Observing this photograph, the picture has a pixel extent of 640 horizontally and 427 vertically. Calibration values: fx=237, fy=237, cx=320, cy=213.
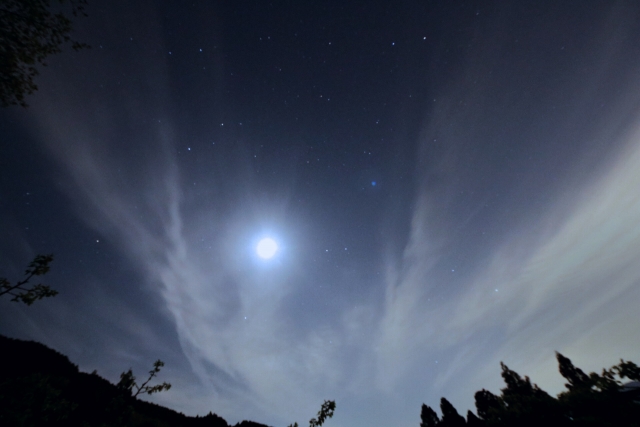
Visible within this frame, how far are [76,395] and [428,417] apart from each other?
47.6 meters

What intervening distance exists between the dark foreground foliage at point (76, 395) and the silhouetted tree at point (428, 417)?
3559cm

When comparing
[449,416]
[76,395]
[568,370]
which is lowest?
[76,395]

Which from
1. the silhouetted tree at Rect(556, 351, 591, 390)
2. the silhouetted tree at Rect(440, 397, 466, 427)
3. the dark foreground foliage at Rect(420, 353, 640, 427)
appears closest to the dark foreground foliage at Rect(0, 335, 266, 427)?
the dark foreground foliage at Rect(420, 353, 640, 427)

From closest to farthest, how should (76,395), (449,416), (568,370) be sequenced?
(76,395), (568,370), (449,416)

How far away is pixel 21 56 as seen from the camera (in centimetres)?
676

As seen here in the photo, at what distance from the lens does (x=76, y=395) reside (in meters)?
13.6

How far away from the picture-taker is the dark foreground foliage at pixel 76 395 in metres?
4.59

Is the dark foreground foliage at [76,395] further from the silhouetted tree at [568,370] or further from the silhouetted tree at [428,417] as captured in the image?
the silhouetted tree at [568,370]

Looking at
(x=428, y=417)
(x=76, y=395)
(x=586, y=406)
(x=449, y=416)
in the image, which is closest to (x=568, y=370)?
(x=449, y=416)

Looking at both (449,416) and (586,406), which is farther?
(449,416)

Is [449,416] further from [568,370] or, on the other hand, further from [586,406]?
[586,406]

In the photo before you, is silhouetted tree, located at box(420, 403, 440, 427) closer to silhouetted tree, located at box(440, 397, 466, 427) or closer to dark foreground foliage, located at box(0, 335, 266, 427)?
silhouetted tree, located at box(440, 397, 466, 427)

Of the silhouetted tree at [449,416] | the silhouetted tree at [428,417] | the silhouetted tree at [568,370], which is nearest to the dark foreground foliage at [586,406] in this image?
the silhouetted tree at [568,370]

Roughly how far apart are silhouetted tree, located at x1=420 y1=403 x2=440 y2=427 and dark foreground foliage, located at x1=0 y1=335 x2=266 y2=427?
35591 millimetres
